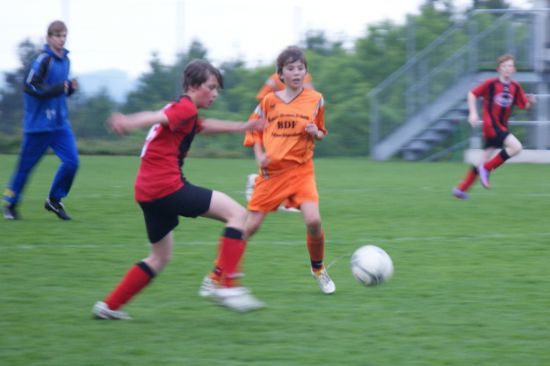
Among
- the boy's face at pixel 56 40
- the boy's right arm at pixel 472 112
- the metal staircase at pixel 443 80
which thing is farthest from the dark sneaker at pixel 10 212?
the metal staircase at pixel 443 80

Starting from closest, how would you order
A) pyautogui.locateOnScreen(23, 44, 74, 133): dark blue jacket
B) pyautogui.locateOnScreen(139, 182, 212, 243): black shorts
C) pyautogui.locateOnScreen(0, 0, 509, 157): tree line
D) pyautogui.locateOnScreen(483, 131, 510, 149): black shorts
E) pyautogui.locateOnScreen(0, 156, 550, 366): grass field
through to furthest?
pyautogui.locateOnScreen(0, 156, 550, 366): grass field < pyautogui.locateOnScreen(139, 182, 212, 243): black shorts < pyautogui.locateOnScreen(23, 44, 74, 133): dark blue jacket < pyautogui.locateOnScreen(483, 131, 510, 149): black shorts < pyautogui.locateOnScreen(0, 0, 509, 157): tree line

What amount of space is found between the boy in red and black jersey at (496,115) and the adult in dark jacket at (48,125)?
16.1ft

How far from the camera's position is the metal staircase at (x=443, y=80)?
20.9 m

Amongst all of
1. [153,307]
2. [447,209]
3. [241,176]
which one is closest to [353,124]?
[241,176]

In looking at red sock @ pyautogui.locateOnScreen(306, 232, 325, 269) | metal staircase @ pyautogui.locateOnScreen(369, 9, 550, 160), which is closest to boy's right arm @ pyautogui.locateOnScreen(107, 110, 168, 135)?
red sock @ pyautogui.locateOnScreen(306, 232, 325, 269)

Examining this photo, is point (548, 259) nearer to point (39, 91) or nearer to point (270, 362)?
point (270, 362)

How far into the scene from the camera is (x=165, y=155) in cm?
506

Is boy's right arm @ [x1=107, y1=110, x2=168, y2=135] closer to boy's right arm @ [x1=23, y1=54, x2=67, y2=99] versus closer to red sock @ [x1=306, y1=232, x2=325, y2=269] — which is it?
red sock @ [x1=306, y1=232, x2=325, y2=269]

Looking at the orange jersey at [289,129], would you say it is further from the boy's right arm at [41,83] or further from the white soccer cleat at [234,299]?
the boy's right arm at [41,83]

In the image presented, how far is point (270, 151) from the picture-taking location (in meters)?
6.10

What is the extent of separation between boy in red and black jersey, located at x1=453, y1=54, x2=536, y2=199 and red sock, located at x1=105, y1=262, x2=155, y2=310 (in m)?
7.23

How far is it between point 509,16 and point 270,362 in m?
17.8

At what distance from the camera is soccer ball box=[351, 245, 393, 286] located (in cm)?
587

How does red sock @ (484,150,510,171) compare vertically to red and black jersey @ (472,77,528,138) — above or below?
below
